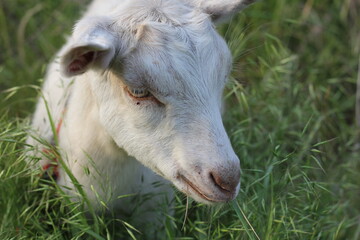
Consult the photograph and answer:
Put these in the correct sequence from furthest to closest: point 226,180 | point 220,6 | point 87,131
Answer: point 87,131 → point 220,6 → point 226,180

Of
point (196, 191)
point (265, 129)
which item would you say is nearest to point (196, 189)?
point (196, 191)

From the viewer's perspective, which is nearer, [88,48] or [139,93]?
[88,48]

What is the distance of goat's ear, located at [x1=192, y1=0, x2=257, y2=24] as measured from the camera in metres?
3.22

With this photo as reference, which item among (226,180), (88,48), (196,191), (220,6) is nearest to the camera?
(88,48)

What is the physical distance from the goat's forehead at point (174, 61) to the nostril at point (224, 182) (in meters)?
0.41

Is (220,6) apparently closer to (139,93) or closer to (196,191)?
(139,93)

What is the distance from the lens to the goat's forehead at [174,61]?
2.84 metres

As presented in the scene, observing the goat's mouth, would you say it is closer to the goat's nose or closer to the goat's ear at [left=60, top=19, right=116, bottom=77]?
the goat's nose

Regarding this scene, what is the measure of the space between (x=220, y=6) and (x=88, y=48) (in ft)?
2.76

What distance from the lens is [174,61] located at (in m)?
2.85

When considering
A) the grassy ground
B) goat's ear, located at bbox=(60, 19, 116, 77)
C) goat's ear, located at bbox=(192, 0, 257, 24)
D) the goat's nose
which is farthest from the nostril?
goat's ear, located at bbox=(192, 0, 257, 24)

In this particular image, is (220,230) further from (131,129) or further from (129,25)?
(129,25)

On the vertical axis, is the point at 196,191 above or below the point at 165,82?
below

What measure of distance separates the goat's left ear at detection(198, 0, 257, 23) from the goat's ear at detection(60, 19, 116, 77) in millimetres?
562
